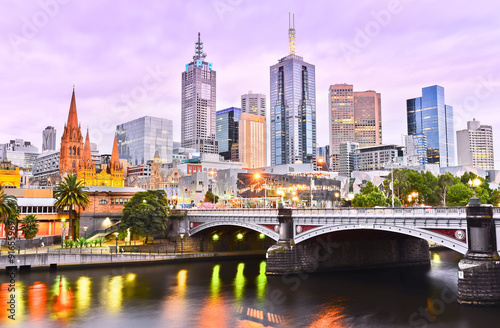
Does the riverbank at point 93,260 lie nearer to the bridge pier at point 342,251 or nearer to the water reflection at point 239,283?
the water reflection at point 239,283

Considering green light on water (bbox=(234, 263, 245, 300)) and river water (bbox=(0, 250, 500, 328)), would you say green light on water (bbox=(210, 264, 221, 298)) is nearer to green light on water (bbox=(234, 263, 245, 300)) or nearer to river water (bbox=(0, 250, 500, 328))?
river water (bbox=(0, 250, 500, 328))

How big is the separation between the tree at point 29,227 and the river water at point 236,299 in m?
20.5

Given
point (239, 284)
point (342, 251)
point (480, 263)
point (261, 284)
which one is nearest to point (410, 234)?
point (480, 263)

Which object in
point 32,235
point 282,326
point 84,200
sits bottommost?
point 282,326

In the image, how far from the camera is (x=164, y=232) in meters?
93.1

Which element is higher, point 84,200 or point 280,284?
point 84,200

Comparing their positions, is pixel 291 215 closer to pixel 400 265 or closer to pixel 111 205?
pixel 400 265

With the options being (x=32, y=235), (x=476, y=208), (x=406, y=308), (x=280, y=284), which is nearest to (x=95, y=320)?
(x=280, y=284)

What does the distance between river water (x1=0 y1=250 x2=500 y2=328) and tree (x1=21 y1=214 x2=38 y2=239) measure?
2050 centimetres

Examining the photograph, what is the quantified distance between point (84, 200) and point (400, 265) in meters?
59.3

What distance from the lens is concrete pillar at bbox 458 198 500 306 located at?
41.2m

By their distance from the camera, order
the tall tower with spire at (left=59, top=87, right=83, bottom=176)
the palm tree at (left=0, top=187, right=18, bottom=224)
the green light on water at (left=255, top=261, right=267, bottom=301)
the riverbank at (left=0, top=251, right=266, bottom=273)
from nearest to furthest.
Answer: the green light on water at (left=255, top=261, right=267, bottom=301) < the riverbank at (left=0, top=251, right=266, bottom=273) < the palm tree at (left=0, top=187, right=18, bottom=224) < the tall tower with spire at (left=59, top=87, right=83, bottom=176)

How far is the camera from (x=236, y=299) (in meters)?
51.4

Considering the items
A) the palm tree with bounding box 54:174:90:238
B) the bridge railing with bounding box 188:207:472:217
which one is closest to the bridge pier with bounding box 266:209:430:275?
the bridge railing with bounding box 188:207:472:217
